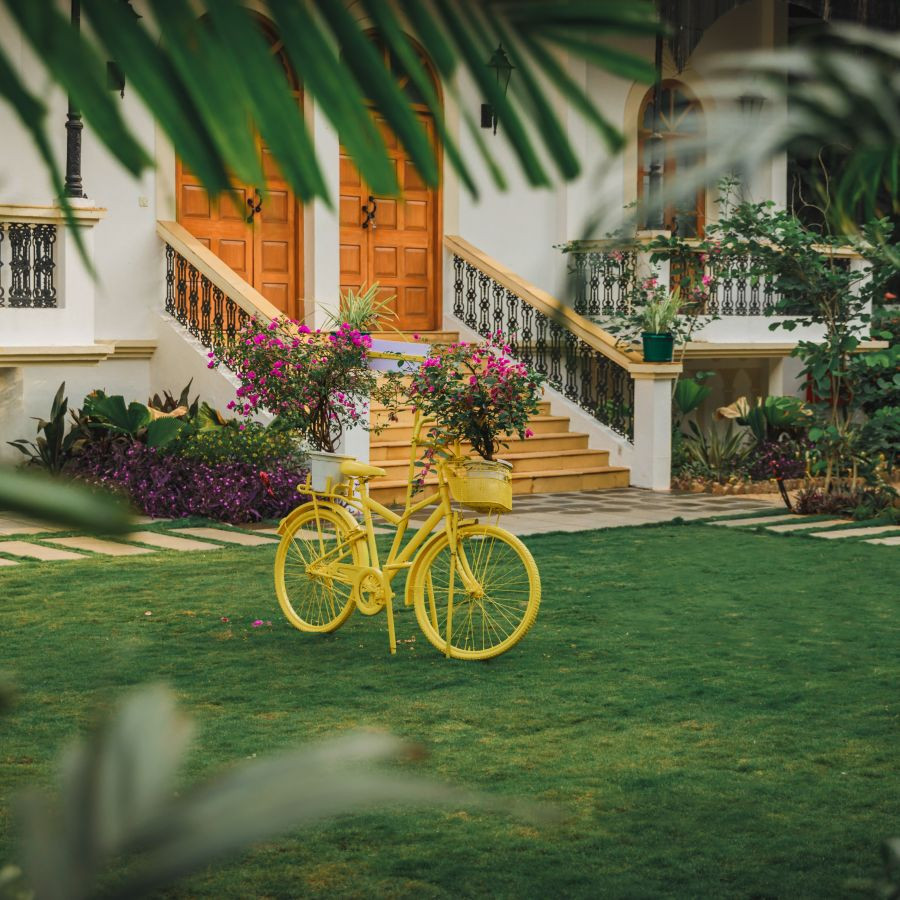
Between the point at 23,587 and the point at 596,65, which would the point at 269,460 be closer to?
the point at 23,587

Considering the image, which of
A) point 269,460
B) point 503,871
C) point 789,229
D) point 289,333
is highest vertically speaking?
point 789,229

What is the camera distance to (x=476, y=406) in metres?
8.58

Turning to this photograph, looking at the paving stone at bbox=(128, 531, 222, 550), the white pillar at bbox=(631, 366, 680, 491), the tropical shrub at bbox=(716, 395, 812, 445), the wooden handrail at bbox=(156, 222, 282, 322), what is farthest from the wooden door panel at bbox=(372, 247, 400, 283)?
the paving stone at bbox=(128, 531, 222, 550)

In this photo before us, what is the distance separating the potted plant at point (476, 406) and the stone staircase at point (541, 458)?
165 centimetres

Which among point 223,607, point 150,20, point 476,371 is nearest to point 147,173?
point 150,20

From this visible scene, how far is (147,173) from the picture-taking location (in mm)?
424

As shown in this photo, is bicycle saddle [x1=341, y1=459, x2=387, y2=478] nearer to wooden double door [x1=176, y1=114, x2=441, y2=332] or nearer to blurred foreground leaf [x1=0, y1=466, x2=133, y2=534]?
blurred foreground leaf [x1=0, y1=466, x2=133, y2=534]

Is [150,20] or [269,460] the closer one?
[150,20]

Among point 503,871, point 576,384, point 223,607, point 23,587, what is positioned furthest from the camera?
point 576,384

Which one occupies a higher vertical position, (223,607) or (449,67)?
(449,67)

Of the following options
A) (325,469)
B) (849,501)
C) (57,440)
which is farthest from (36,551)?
(849,501)

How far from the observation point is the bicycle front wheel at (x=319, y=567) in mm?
7121

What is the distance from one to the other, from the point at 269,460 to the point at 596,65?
39.2 feet

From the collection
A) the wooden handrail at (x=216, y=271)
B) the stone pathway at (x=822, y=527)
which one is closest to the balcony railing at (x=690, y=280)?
the stone pathway at (x=822, y=527)
